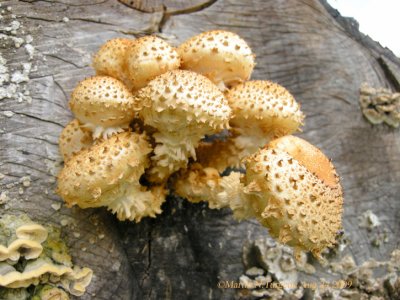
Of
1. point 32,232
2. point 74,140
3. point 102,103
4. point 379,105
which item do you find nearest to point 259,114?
point 102,103

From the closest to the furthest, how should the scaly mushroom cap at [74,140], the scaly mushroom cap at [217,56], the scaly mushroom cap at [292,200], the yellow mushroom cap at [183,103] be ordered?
the scaly mushroom cap at [292,200] < the yellow mushroom cap at [183,103] < the scaly mushroom cap at [217,56] < the scaly mushroom cap at [74,140]

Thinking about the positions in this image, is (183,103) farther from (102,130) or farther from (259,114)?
(102,130)

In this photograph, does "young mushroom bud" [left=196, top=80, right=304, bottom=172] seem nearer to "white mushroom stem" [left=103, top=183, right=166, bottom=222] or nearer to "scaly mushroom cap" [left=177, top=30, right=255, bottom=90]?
"scaly mushroom cap" [left=177, top=30, right=255, bottom=90]

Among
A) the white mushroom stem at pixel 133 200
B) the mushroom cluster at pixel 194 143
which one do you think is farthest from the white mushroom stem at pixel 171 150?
the white mushroom stem at pixel 133 200

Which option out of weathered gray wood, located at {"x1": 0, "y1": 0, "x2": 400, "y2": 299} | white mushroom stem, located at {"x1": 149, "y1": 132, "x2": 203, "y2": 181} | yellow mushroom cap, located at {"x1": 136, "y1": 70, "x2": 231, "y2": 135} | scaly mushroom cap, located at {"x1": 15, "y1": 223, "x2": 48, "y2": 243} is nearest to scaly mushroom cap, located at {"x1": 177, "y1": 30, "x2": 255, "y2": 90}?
yellow mushroom cap, located at {"x1": 136, "y1": 70, "x2": 231, "y2": 135}

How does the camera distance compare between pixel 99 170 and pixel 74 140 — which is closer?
pixel 99 170

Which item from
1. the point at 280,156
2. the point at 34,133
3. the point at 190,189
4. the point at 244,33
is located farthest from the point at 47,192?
the point at 244,33

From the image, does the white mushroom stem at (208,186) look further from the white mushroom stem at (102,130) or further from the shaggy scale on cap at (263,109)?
the white mushroom stem at (102,130)
